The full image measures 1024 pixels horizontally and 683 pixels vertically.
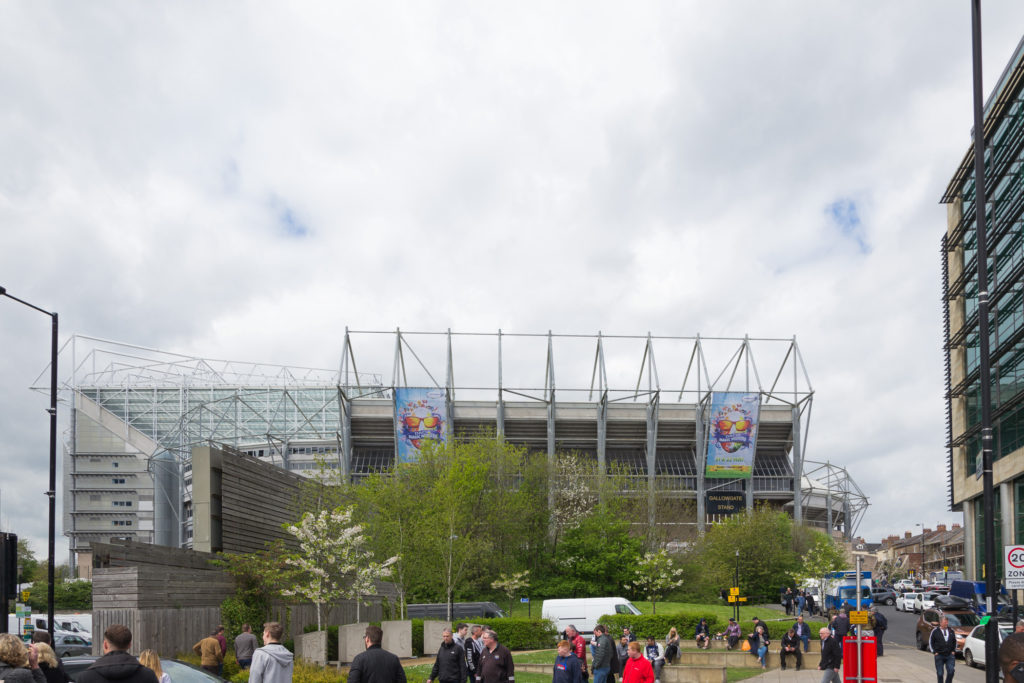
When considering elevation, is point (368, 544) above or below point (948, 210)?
below

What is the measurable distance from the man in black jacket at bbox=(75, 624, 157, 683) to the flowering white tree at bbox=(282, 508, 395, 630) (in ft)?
71.3

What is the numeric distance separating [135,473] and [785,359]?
75708 mm

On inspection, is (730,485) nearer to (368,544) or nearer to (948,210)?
(948,210)

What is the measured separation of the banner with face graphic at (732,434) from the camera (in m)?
81.8

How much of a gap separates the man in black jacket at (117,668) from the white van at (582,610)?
33.8 m

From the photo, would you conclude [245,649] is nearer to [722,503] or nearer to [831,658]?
[831,658]

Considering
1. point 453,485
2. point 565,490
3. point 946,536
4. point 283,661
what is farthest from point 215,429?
point 946,536

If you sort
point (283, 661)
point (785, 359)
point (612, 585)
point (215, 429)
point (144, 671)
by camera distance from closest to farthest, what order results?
point (144, 671) < point (283, 661) < point (612, 585) < point (785, 359) < point (215, 429)

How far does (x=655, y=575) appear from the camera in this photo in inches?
2309

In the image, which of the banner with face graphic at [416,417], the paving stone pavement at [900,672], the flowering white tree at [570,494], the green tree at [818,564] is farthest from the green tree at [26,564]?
the paving stone pavement at [900,672]

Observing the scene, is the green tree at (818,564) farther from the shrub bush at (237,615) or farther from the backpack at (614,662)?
the backpack at (614,662)

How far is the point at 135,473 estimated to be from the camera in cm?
11612

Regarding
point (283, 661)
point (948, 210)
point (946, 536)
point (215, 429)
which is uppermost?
point (948, 210)

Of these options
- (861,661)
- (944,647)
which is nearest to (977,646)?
(944,647)
